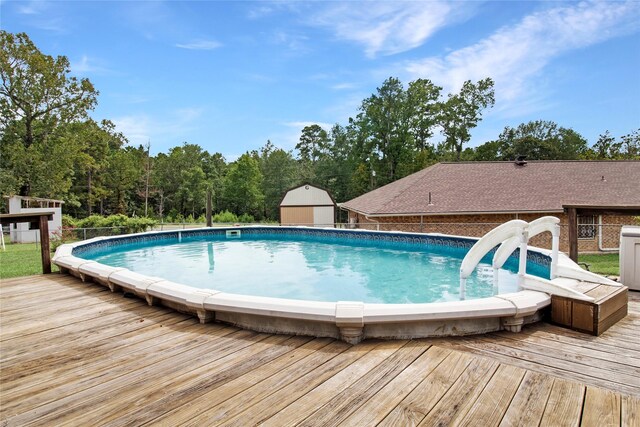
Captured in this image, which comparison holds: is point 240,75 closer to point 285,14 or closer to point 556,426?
point 285,14

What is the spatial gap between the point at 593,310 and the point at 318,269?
6191mm

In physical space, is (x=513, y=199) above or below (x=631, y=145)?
below

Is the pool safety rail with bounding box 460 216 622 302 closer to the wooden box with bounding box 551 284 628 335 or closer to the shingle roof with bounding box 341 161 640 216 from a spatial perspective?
the wooden box with bounding box 551 284 628 335

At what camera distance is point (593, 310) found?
2.86 m

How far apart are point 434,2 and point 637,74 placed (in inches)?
522

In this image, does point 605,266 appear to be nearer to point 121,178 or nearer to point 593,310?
point 593,310

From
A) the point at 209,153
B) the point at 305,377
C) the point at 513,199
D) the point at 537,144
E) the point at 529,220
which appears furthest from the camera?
the point at 209,153

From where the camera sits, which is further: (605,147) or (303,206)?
(605,147)

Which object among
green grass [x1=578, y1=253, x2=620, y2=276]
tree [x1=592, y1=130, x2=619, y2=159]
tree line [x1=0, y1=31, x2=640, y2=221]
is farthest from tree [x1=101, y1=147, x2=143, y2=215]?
tree [x1=592, y1=130, x2=619, y2=159]

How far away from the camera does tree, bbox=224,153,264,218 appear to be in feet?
113

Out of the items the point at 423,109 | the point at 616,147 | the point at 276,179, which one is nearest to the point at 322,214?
the point at 276,179

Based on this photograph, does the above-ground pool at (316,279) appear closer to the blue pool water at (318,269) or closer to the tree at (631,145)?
the blue pool water at (318,269)

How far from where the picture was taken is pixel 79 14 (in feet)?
29.7

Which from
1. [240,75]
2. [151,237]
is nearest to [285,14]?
[240,75]
